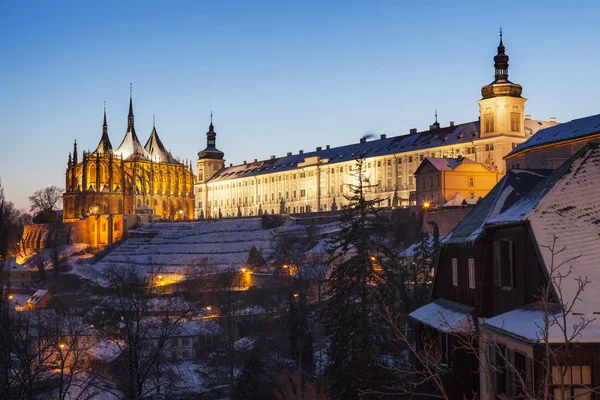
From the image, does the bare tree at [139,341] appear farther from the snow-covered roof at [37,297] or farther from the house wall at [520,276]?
the snow-covered roof at [37,297]

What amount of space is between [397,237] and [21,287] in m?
49.3

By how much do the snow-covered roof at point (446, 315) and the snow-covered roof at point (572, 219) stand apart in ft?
7.95

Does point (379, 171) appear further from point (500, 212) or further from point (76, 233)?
point (500, 212)

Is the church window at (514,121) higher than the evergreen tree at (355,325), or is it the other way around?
the church window at (514,121)

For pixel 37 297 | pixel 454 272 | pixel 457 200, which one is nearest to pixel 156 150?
pixel 37 297

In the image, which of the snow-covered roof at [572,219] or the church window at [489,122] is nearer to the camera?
the snow-covered roof at [572,219]

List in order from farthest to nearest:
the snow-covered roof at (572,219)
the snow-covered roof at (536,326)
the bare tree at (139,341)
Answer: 1. the bare tree at (139,341)
2. the snow-covered roof at (572,219)
3. the snow-covered roof at (536,326)

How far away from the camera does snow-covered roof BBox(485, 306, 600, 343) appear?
11.3m

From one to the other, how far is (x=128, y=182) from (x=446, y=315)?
130 m

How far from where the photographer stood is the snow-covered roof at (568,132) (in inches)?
2166

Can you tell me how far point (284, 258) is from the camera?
79562mm

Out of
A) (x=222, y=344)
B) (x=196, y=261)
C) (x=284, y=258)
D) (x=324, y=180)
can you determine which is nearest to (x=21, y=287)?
(x=196, y=261)

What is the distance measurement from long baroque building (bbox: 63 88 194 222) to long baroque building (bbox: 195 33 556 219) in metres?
4.41

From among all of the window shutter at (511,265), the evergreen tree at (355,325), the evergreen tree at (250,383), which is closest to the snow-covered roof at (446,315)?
the window shutter at (511,265)
